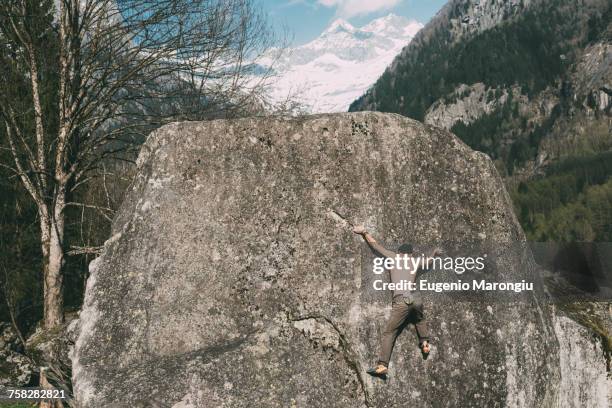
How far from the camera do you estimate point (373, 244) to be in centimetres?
587

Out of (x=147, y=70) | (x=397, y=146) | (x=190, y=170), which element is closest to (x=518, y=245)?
(x=397, y=146)

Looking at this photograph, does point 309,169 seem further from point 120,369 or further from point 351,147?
point 120,369

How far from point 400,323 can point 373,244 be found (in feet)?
2.77

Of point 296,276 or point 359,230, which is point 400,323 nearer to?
point 359,230

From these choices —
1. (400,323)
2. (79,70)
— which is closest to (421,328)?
(400,323)

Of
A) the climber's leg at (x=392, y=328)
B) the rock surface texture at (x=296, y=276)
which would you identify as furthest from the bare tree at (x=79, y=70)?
the climber's leg at (x=392, y=328)

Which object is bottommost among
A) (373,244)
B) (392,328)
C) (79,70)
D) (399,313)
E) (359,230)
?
(392,328)

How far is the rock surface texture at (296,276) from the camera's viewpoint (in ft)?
18.5

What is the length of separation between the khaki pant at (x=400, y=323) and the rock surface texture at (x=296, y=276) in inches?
3.9

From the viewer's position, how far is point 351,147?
6.11m

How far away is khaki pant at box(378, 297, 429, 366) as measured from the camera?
5652 mm

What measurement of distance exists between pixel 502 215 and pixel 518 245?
402mm

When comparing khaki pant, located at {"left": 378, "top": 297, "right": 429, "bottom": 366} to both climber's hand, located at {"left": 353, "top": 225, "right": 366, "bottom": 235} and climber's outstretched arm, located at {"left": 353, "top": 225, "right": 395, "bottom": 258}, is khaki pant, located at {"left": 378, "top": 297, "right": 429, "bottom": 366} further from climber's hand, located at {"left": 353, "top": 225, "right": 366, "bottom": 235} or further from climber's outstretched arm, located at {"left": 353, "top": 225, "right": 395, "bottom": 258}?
climber's hand, located at {"left": 353, "top": 225, "right": 366, "bottom": 235}

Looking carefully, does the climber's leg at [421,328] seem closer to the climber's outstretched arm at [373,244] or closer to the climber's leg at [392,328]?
the climber's leg at [392,328]
